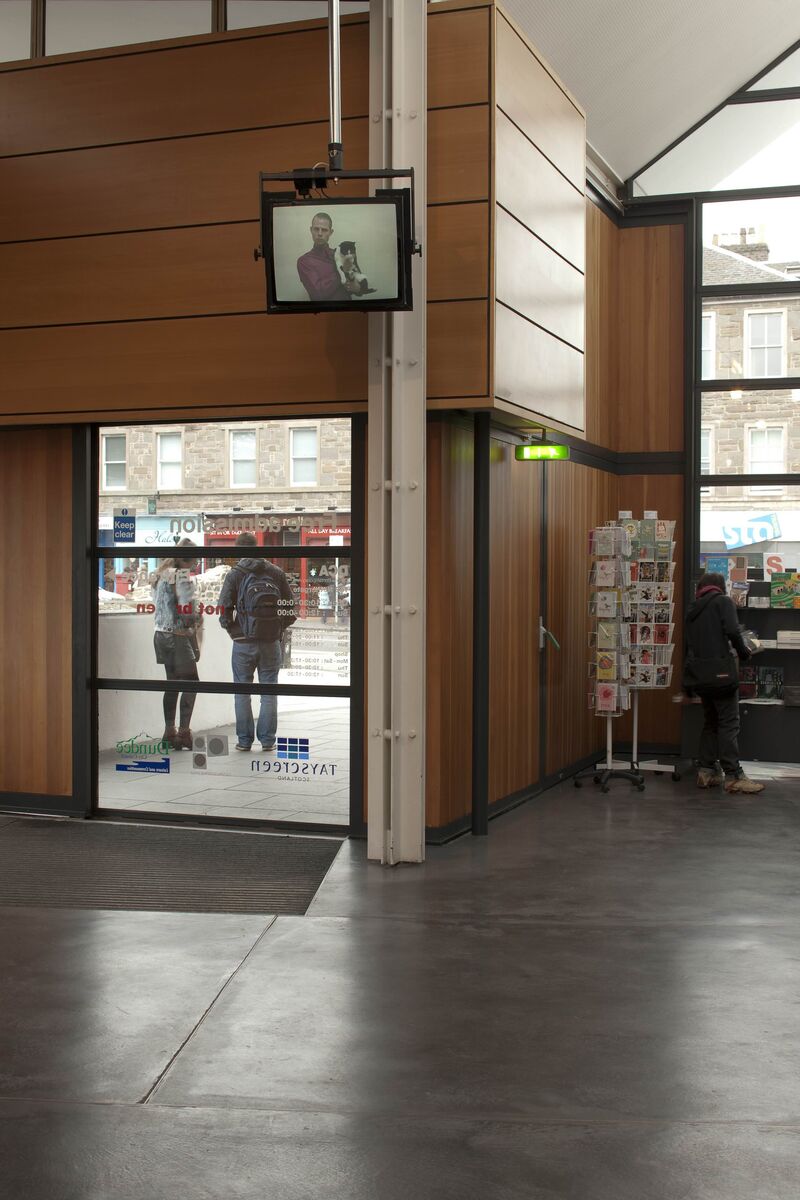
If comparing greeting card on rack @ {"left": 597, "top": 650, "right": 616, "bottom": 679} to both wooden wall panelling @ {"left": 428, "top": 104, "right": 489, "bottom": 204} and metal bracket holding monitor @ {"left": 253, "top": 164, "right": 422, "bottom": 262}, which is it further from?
metal bracket holding monitor @ {"left": 253, "top": 164, "right": 422, "bottom": 262}

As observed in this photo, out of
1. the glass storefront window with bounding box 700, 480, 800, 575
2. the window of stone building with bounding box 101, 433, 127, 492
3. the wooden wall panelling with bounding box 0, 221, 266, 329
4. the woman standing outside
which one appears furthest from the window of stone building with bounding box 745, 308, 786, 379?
the window of stone building with bounding box 101, 433, 127, 492

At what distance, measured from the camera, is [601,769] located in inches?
370

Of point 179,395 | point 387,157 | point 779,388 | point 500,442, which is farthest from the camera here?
point 779,388

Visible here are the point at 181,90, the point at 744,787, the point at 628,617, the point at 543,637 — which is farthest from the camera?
the point at 628,617

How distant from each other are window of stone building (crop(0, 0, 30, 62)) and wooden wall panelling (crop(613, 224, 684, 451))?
535 cm

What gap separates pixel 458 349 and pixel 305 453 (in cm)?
123

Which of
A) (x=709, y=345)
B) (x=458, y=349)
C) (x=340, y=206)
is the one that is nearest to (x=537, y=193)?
(x=458, y=349)

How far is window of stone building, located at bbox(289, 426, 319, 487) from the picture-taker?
7.47 metres

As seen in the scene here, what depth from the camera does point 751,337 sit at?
10773 mm

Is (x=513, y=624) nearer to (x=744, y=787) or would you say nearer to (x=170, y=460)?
(x=744, y=787)

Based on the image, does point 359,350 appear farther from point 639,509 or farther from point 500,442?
point 639,509

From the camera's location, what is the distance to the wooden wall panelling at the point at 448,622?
23.6ft

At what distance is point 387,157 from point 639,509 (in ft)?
16.4

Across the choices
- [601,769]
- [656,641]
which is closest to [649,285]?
[656,641]
